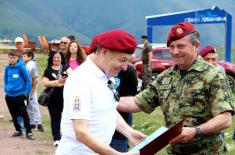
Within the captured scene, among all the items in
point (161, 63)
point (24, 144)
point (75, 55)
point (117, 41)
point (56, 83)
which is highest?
point (117, 41)

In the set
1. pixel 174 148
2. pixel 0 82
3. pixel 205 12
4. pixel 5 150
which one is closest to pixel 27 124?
pixel 5 150

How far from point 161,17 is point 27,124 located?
703 inches

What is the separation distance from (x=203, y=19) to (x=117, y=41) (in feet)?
78.7

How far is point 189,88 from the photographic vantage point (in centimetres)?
452

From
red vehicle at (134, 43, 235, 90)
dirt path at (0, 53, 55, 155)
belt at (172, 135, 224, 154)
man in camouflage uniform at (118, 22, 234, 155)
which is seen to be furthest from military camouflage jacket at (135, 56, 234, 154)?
red vehicle at (134, 43, 235, 90)

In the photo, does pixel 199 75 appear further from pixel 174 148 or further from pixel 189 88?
pixel 174 148

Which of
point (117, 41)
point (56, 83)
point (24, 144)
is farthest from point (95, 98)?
point (24, 144)

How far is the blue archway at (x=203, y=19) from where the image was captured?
85.1 ft

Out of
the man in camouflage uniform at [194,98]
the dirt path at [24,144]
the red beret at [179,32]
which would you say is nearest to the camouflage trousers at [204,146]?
the man in camouflage uniform at [194,98]

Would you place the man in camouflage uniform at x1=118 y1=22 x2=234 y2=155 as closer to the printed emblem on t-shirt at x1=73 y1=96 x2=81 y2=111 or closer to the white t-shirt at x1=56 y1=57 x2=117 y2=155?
the white t-shirt at x1=56 y1=57 x2=117 y2=155

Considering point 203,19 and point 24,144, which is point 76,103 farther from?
point 203,19

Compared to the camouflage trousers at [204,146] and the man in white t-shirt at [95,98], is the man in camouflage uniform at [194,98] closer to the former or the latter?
the camouflage trousers at [204,146]

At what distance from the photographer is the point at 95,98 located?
3865 mm

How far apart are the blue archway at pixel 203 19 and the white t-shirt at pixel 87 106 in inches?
870
